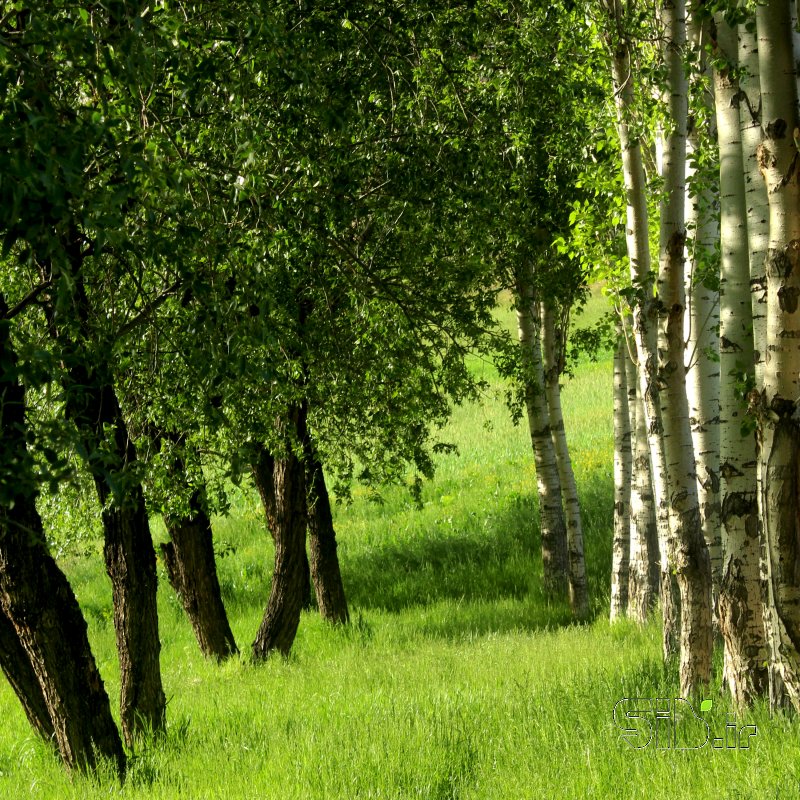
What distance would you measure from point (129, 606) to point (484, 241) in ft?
18.3

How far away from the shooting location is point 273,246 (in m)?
7.65

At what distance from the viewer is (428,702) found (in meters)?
8.50

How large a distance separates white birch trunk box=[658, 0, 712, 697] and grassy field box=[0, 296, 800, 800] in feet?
1.51

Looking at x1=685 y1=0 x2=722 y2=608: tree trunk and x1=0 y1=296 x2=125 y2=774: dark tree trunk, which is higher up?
x1=685 y1=0 x2=722 y2=608: tree trunk

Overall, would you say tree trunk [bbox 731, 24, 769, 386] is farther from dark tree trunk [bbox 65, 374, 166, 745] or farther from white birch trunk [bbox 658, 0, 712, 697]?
dark tree trunk [bbox 65, 374, 166, 745]

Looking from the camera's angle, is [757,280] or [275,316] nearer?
[757,280]

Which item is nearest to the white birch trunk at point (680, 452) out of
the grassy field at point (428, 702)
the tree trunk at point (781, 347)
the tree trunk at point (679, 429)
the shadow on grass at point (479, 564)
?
the tree trunk at point (679, 429)

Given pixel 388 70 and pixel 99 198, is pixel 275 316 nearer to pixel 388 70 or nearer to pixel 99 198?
pixel 388 70

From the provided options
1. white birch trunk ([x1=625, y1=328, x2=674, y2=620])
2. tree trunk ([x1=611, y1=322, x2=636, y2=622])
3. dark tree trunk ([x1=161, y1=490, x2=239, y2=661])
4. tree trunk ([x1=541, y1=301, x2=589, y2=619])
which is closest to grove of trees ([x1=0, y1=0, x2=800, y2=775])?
dark tree trunk ([x1=161, y1=490, x2=239, y2=661])

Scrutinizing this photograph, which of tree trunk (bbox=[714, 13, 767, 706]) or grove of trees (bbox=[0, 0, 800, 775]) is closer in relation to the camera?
grove of trees (bbox=[0, 0, 800, 775])

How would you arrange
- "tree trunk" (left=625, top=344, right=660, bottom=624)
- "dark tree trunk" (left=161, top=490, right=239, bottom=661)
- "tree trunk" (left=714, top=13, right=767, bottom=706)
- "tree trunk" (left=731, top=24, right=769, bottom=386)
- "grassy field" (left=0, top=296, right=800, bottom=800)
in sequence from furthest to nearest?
1. "tree trunk" (left=625, top=344, right=660, bottom=624)
2. "dark tree trunk" (left=161, top=490, right=239, bottom=661)
3. "tree trunk" (left=714, top=13, right=767, bottom=706)
4. "tree trunk" (left=731, top=24, right=769, bottom=386)
5. "grassy field" (left=0, top=296, right=800, bottom=800)

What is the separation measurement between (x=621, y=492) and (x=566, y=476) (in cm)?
149

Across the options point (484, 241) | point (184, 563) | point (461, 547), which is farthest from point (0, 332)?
point (461, 547)

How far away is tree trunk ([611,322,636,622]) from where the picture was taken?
1459 cm
